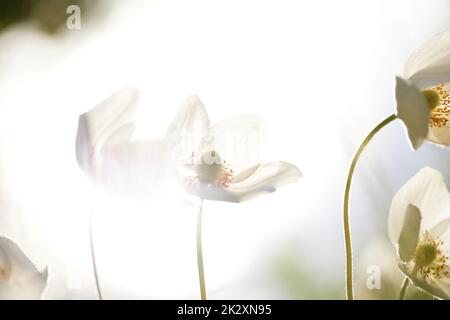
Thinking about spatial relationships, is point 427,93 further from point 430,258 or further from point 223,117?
point 223,117

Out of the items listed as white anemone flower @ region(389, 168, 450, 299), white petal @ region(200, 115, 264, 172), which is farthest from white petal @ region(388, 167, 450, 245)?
white petal @ region(200, 115, 264, 172)

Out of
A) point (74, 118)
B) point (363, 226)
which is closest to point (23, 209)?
point (74, 118)

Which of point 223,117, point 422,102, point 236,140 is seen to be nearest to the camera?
point 422,102

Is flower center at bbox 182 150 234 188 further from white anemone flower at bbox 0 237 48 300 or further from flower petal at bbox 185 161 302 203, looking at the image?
white anemone flower at bbox 0 237 48 300

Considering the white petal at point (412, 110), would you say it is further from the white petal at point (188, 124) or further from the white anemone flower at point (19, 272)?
the white anemone flower at point (19, 272)

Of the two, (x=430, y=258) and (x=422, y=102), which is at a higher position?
(x=422, y=102)

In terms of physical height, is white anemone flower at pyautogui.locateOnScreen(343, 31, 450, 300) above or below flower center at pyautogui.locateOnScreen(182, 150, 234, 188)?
above

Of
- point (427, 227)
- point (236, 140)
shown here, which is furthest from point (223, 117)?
point (427, 227)
